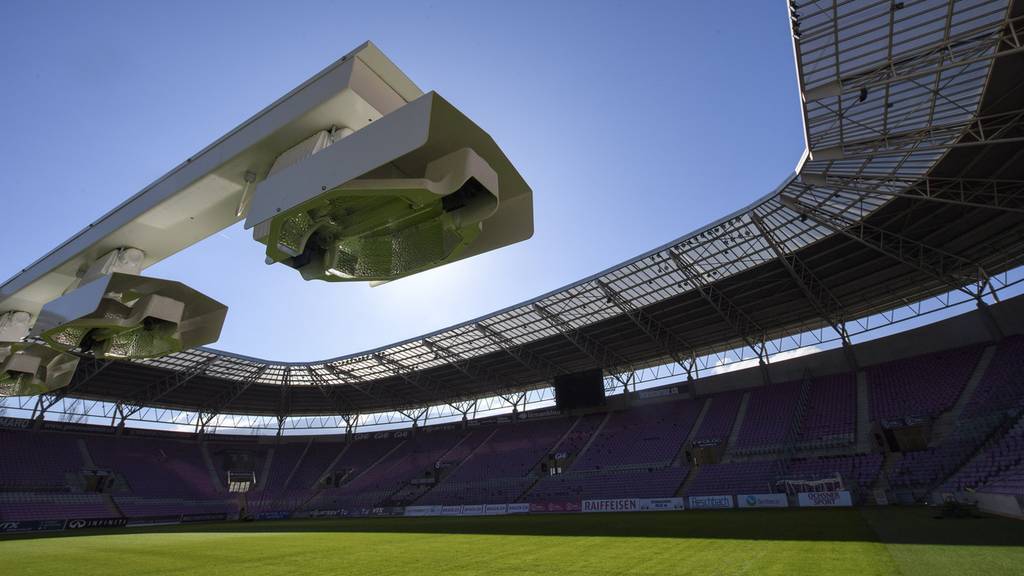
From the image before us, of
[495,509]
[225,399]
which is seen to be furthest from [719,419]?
[225,399]

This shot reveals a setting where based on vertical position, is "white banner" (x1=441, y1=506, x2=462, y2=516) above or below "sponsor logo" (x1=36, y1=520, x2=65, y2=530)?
below

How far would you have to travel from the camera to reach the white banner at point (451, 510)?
124 feet

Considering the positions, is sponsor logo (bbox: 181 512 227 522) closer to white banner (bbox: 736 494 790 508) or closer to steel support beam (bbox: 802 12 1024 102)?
white banner (bbox: 736 494 790 508)

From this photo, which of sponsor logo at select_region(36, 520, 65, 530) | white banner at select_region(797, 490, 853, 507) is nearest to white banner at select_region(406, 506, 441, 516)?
sponsor logo at select_region(36, 520, 65, 530)

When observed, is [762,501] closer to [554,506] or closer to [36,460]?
[554,506]

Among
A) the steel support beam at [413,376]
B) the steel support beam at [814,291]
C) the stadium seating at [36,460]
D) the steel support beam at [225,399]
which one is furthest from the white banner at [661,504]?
the stadium seating at [36,460]

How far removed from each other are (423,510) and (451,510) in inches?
121

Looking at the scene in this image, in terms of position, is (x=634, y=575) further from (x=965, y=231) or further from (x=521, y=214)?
(x=965, y=231)

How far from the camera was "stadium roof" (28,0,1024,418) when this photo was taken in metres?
14.8

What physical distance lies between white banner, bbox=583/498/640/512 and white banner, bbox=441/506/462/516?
1062 centimetres

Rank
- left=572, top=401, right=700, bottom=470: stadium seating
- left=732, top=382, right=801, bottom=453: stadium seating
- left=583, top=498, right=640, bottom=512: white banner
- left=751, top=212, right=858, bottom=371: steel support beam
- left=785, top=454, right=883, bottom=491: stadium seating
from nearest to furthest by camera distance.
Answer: left=785, top=454, right=883, bottom=491: stadium seating < left=751, top=212, right=858, bottom=371: steel support beam < left=583, top=498, right=640, bottom=512: white banner < left=732, top=382, right=801, bottom=453: stadium seating < left=572, top=401, right=700, bottom=470: stadium seating

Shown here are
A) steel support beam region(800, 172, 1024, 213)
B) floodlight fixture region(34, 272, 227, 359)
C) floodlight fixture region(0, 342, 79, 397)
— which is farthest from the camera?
steel support beam region(800, 172, 1024, 213)

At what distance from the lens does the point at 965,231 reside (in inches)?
993

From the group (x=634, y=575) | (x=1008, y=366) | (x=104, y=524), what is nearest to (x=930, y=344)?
(x=1008, y=366)
